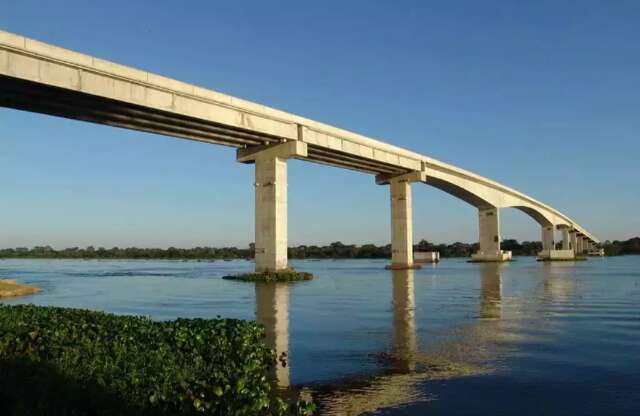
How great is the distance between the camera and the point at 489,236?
10888cm

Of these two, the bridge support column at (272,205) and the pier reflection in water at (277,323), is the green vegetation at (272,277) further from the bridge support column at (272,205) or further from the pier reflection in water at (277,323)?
the pier reflection in water at (277,323)

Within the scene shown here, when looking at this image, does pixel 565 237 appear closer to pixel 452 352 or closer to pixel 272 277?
pixel 272 277

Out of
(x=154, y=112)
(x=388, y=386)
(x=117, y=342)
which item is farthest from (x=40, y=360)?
(x=154, y=112)

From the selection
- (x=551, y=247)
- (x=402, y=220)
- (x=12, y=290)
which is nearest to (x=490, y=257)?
(x=402, y=220)

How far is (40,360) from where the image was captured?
9938mm

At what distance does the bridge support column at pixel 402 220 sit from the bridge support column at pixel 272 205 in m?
27.6

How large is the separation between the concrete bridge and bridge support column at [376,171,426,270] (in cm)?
14

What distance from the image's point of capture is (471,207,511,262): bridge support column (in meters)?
107

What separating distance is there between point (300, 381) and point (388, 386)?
5.86ft

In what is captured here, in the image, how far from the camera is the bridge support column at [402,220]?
7644 centimetres


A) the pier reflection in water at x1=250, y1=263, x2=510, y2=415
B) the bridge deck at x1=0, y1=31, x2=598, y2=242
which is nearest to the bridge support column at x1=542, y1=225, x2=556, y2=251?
the bridge deck at x1=0, y1=31, x2=598, y2=242

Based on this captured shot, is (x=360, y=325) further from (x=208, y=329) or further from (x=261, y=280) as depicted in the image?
(x=261, y=280)

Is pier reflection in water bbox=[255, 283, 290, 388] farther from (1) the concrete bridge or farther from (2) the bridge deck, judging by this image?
(2) the bridge deck

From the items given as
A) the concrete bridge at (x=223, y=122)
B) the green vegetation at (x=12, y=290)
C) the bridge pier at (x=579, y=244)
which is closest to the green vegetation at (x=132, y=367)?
the green vegetation at (x=12, y=290)
